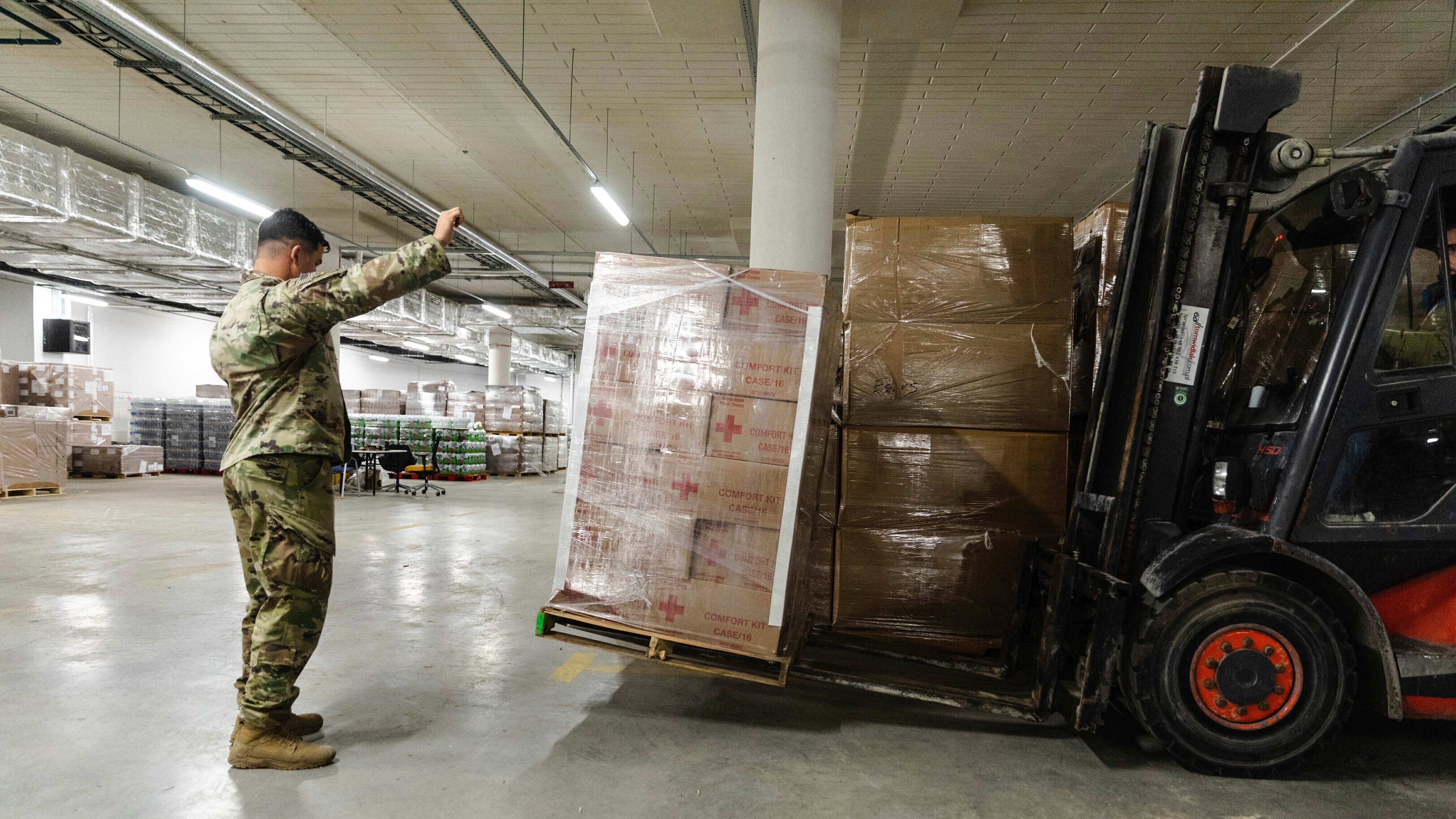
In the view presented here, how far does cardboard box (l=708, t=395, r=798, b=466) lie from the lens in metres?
2.76

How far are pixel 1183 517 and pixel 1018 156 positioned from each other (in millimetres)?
8627

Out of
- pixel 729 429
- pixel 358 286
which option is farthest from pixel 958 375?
pixel 358 286

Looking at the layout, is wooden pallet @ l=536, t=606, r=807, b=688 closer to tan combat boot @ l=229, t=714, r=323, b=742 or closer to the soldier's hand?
tan combat boot @ l=229, t=714, r=323, b=742

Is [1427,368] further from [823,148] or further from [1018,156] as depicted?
[1018,156]

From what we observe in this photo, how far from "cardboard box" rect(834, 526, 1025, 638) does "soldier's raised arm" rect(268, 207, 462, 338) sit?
246 centimetres

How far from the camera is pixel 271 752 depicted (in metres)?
2.57

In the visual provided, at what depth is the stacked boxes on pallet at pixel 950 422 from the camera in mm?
3773

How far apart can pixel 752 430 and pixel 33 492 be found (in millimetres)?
14128

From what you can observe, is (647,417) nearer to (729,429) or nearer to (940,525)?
(729,429)

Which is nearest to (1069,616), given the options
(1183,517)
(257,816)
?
(1183,517)

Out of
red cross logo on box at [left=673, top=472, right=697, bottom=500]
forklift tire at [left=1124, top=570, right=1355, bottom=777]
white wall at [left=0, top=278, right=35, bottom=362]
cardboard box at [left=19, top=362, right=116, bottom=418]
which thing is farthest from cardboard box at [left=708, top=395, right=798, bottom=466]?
white wall at [left=0, top=278, right=35, bottom=362]

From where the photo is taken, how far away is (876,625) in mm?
3906

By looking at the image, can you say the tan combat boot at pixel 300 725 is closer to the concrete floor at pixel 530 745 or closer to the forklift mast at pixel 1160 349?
the concrete floor at pixel 530 745

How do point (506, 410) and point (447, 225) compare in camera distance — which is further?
point (506, 410)
